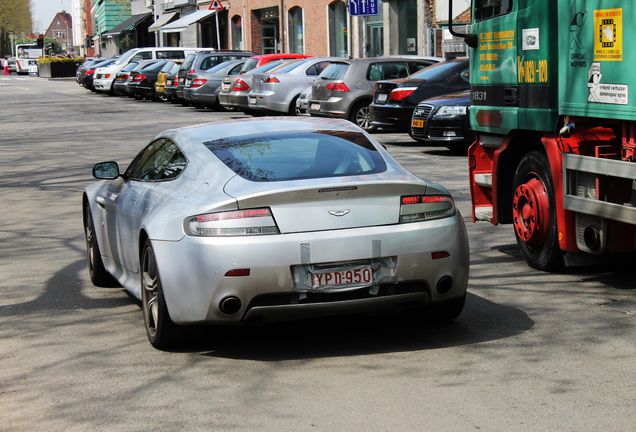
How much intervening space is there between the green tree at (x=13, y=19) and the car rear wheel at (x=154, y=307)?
147 meters

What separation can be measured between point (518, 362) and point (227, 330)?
1.82 meters

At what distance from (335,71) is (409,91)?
3252 mm

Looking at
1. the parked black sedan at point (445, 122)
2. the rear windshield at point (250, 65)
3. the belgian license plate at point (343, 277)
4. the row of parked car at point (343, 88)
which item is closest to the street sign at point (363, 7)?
the row of parked car at point (343, 88)

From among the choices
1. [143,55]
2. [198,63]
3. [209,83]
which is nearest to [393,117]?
[209,83]

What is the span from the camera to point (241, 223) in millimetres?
5184

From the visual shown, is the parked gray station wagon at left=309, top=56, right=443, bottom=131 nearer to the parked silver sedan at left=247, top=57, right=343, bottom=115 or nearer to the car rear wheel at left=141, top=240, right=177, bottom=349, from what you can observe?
the parked silver sedan at left=247, top=57, right=343, bottom=115

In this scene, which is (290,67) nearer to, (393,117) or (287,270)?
(393,117)

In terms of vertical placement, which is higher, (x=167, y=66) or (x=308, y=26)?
(x=308, y=26)

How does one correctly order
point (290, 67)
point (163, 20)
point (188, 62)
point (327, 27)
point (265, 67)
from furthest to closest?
point (163, 20) → point (327, 27) → point (188, 62) → point (265, 67) → point (290, 67)

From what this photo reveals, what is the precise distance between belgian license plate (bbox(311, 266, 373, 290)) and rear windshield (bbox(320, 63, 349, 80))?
16.0 m

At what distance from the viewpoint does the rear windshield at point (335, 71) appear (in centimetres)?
2112

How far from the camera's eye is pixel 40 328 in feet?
20.6

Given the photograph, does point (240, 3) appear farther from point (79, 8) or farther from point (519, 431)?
point (79, 8)

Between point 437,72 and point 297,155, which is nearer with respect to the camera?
point 297,155
